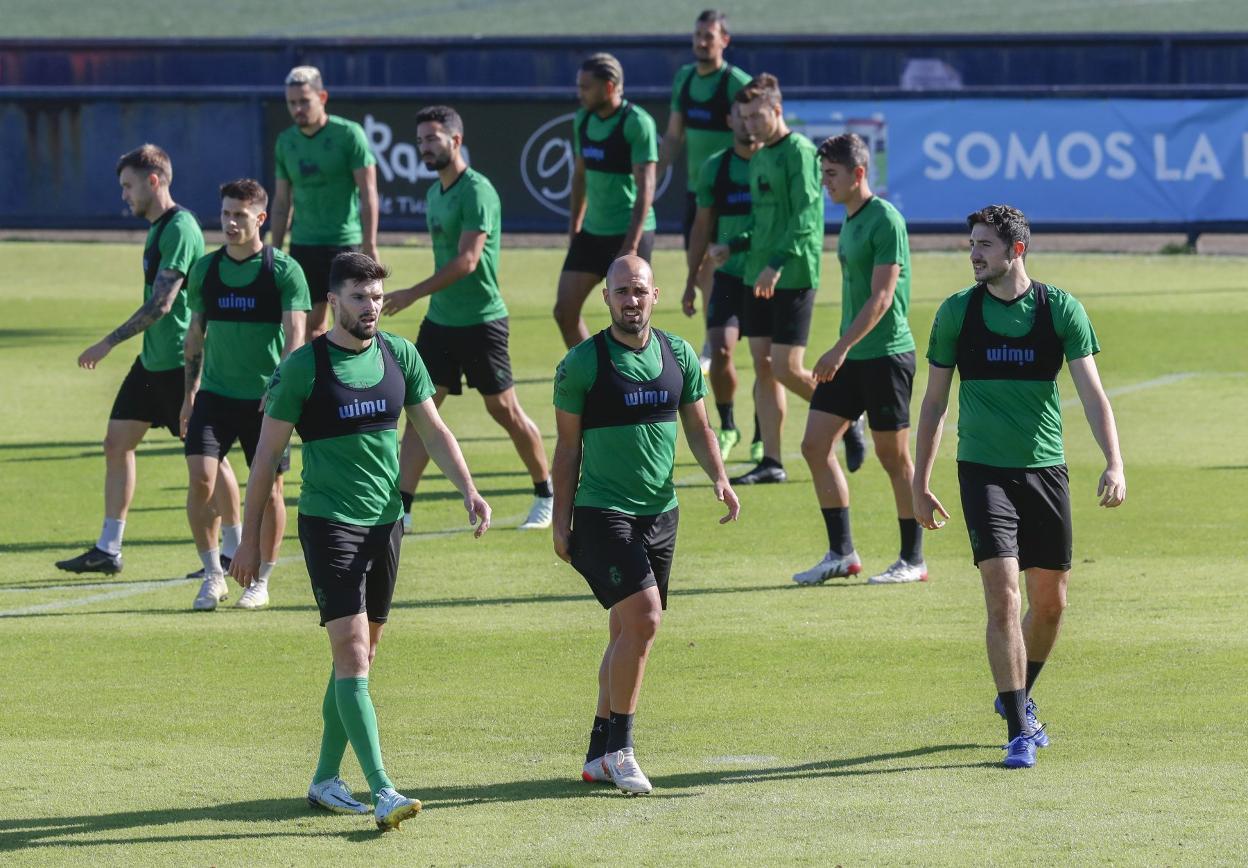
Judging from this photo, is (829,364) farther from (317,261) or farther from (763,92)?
(317,261)

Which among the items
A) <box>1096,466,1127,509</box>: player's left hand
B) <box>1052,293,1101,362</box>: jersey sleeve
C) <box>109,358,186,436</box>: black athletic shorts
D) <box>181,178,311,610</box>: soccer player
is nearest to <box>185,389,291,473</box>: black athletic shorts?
<box>181,178,311,610</box>: soccer player

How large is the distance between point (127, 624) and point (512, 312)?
42.1 ft

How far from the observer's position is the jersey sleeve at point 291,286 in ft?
35.4

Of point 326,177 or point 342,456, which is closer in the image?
point 342,456

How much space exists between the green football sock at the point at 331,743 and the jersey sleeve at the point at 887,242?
4696mm

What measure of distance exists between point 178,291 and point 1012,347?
5.27 meters

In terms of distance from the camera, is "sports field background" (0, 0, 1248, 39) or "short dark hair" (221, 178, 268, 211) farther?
"sports field background" (0, 0, 1248, 39)

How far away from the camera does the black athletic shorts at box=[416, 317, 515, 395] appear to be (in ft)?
42.8

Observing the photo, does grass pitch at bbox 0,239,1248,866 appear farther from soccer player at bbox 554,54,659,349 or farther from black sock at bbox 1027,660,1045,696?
soccer player at bbox 554,54,659,349

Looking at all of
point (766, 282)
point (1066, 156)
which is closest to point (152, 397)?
point (766, 282)

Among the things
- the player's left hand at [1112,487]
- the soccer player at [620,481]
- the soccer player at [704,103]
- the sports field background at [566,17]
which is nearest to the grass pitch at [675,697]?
the soccer player at [620,481]

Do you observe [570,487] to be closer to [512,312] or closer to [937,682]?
[937,682]

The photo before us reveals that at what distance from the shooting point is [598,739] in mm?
7789

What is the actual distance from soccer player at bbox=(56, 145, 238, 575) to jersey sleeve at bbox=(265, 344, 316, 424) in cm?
413
